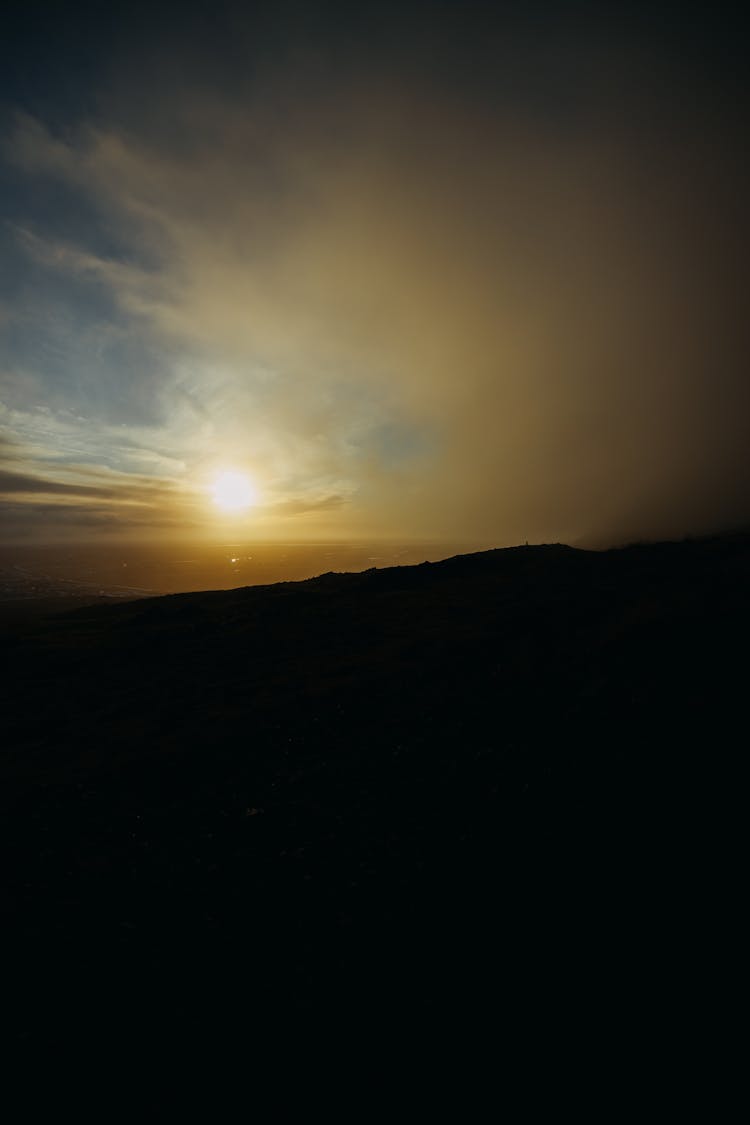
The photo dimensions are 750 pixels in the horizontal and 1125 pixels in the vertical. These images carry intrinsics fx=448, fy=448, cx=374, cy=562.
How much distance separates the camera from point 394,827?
35.4ft

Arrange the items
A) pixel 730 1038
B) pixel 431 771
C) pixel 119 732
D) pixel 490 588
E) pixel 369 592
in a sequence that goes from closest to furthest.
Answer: pixel 730 1038
pixel 431 771
pixel 119 732
pixel 490 588
pixel 369 592

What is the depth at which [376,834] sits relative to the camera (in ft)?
35.0

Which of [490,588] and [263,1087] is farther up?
[490,588]

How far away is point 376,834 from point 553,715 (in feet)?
25.0

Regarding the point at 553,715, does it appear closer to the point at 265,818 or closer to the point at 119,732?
the point at 265,818

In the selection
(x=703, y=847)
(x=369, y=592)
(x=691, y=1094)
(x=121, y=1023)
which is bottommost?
(x=121, y=1023)

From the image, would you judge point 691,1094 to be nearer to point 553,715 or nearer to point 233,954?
point 233,954

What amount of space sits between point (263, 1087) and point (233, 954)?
7.70 feet

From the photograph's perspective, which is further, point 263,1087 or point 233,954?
point 233,954

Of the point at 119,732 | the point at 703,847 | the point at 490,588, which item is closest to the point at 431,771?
the point at 703,847

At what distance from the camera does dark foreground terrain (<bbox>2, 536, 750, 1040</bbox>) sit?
23.0ft

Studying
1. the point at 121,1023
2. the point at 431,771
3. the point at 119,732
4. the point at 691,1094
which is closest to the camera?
the point at 691,1094

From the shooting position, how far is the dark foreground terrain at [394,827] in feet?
23.0

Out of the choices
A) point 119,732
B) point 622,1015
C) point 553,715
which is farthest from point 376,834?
point 119,732
